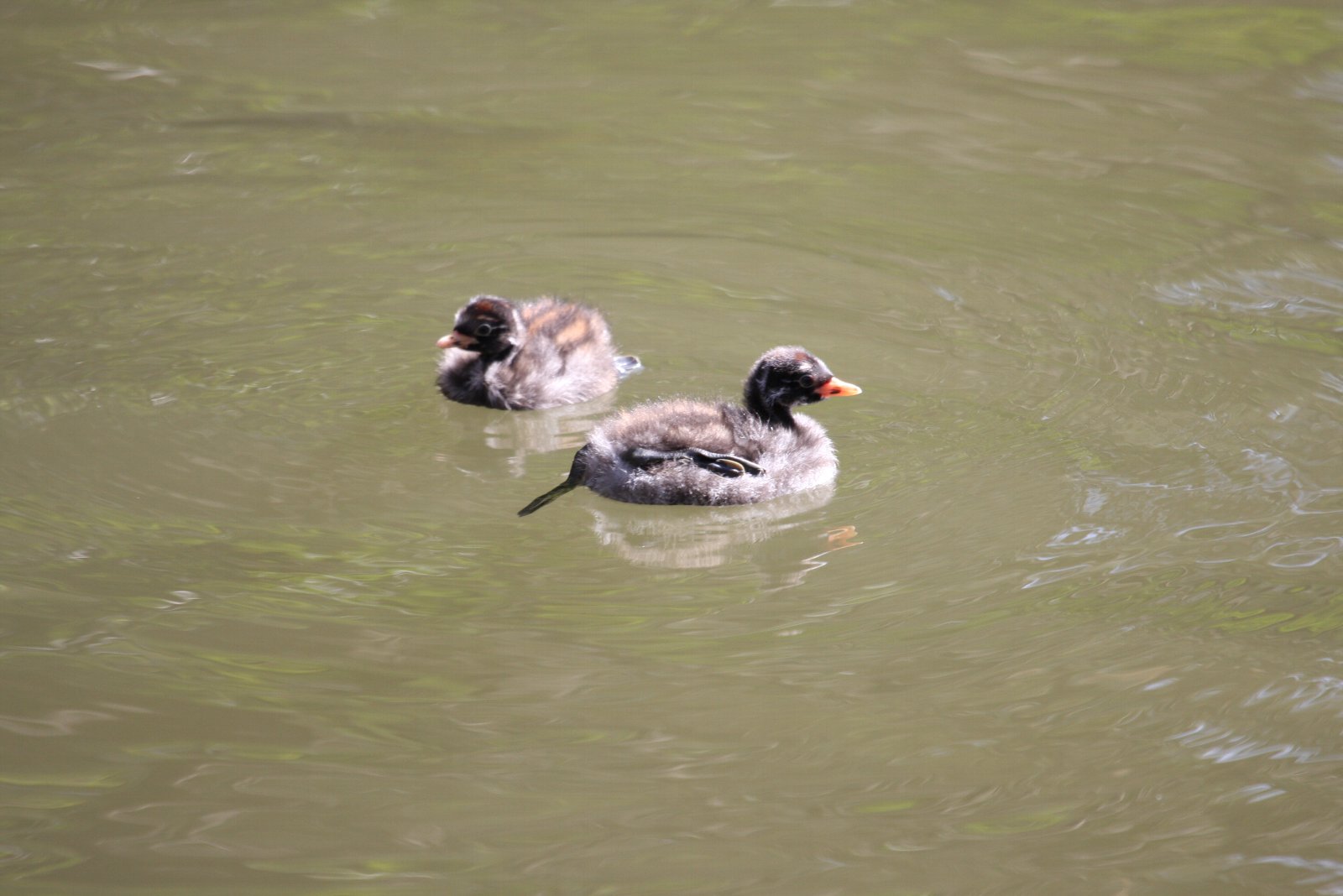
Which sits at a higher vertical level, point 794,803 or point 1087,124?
point 1087,124

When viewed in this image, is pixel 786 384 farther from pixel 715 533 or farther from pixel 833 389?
pixel 715 533

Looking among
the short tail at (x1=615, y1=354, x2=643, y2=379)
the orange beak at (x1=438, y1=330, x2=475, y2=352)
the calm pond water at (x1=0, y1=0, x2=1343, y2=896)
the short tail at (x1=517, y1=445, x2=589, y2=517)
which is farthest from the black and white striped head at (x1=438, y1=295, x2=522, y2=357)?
the short tail at (x1=517, y1=445, x2=589, y2=517)

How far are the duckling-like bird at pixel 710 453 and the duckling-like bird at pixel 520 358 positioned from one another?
3.15 ft

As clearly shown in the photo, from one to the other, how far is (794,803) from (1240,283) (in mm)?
4940

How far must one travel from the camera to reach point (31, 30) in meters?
12.0

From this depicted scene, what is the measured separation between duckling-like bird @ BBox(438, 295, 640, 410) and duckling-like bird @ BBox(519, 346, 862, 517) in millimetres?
959

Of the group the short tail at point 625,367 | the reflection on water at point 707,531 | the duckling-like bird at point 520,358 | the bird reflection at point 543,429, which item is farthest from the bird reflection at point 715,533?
the short tail at point 625,367

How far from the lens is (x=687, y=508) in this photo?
625 cm

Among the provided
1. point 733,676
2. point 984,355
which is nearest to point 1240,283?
point 984,355

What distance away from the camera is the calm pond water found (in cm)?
421

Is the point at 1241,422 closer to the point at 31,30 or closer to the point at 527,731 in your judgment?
the point at 527,731

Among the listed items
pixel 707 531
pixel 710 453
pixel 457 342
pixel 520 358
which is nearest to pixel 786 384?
pixel 710 453

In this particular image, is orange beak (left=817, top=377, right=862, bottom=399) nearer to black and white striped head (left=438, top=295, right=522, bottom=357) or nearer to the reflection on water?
the reflection on water

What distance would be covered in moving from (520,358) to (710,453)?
56.7 inches
